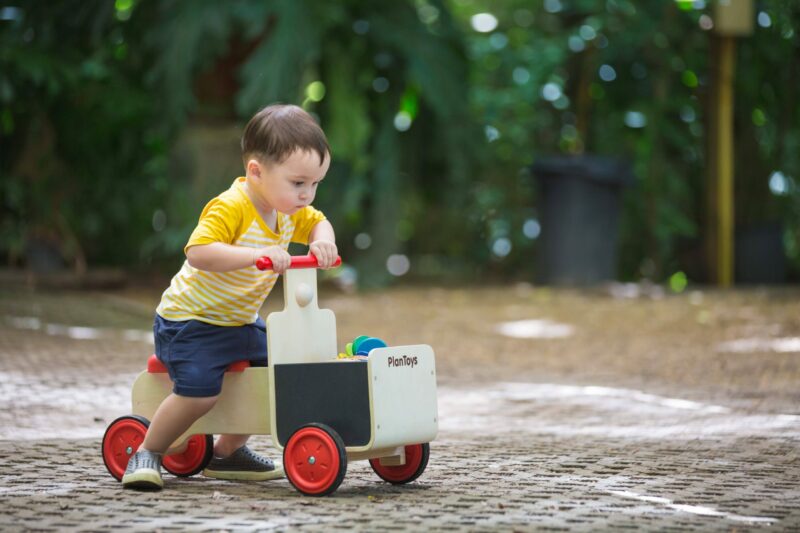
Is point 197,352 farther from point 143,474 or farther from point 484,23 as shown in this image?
point 484,23

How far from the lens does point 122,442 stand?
3309mm

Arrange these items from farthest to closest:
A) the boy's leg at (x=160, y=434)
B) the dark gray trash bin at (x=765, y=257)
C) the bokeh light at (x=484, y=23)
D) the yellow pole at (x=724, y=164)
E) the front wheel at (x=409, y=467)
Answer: the bokeh light at (x=484, y=23), the dark gray trash bin at (x=765, y=257), the yellow pole at (x=724, y=164), the front wheel at (x=409, y=467), the boy's leg at (x=160, y=434)

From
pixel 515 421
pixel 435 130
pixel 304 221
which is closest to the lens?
pixel 304 221

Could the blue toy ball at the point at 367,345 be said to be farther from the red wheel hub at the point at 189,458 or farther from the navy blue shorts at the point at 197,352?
the red wheel hub at the point at 189,458

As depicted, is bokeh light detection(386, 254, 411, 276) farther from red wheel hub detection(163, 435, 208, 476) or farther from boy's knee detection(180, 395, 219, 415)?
boy's knee detection(180, 395, 219, 415)

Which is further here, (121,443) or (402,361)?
(121,443)

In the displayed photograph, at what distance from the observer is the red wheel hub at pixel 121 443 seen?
10.8 feet

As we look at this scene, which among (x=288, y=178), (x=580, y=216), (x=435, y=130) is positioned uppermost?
(x=435, y=130)

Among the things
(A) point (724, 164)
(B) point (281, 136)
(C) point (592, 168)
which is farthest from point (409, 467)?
(A) point (724, 164)

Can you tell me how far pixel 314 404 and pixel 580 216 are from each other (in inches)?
284

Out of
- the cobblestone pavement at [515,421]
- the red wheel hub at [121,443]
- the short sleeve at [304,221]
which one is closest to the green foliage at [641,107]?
the cobblestone pavement at [515,421]

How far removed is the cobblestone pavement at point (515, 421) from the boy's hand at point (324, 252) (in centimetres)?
59

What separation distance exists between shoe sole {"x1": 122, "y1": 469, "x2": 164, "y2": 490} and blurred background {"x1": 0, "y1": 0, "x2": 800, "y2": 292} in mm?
5391

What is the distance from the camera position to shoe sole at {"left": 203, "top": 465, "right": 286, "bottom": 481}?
132 inches
